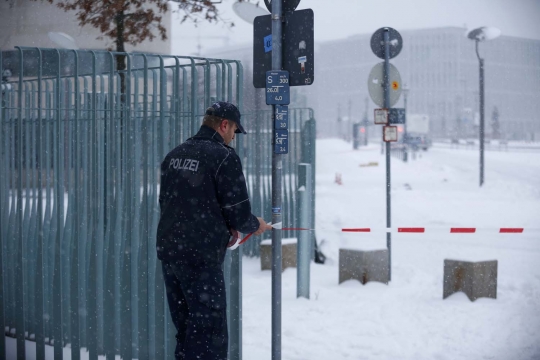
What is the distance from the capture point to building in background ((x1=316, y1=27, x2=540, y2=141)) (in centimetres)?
12544

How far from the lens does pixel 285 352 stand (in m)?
5.80

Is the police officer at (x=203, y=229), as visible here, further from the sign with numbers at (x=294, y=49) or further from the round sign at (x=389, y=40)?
the round sign at (x=389, y=40)

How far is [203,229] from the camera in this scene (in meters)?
4.02

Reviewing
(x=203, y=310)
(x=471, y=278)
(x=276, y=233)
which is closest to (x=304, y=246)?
(x=471, y=278)

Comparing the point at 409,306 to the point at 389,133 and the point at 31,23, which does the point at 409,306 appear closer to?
the point at 389,133

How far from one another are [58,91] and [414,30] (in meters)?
146

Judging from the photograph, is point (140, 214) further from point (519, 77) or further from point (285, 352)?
point (519, 77)

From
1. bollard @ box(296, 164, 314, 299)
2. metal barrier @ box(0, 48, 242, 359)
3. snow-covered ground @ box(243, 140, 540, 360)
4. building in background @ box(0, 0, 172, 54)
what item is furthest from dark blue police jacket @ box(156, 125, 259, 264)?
building in background @ box(0, 0, 172, 54)

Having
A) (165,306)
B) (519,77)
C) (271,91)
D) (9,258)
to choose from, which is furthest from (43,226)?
(519,77)

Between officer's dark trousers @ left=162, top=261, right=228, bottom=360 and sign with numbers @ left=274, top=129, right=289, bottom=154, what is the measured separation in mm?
946

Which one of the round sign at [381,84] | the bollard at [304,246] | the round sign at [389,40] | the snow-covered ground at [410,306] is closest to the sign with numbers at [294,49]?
the snow-covered ground at [410,306]

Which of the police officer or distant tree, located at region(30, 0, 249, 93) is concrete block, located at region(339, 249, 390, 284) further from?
the police officer

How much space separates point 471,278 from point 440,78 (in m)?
141

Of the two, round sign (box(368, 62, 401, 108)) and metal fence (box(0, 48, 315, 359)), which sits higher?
round sign (box(368, 62, 401, 108))
